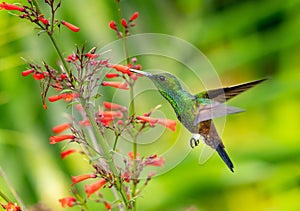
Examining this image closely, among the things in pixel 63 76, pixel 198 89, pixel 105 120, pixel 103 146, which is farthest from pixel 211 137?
pixel 198 89

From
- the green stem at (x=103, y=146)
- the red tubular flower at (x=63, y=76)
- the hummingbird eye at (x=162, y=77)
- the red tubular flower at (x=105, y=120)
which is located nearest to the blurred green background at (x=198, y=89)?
the hummingbird eye at (x=162, y=77)

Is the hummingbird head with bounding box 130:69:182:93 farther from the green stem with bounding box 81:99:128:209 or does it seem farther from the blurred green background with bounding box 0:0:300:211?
the blurred green background with bounding box 0:0:300:211

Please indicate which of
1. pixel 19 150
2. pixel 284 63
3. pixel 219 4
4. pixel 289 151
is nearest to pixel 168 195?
pixel 289 151

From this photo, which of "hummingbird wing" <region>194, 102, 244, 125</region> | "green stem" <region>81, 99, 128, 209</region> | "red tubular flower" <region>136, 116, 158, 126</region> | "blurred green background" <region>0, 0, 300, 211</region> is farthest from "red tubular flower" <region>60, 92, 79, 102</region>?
"blurred green background" <region>0, 0, 300, 211</region>

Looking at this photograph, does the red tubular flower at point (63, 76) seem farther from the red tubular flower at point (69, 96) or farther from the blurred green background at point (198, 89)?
the blurred green background at point (198, 89)

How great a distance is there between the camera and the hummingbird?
220cm

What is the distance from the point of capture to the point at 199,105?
2334 millimetres

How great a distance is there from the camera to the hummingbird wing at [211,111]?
2.13 m

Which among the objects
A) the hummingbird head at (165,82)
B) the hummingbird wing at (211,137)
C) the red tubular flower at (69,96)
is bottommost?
the hummingbird wing at (211,137)

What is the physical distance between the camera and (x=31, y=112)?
6.24 metres

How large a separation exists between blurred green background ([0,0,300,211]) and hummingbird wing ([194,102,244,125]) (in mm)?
2265

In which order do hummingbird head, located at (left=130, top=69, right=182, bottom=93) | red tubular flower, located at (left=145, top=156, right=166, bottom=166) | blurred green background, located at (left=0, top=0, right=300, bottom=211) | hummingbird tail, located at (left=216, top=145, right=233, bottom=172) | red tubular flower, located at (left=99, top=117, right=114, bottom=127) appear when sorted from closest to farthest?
red tubular flower, located at (left=99, top=117, right=114, bottom=127) → red tubular flower, located at (left=145, top=156, right=166, bottom=166) → hummingbird head, located at (left=130, top=69, right=182, bottom=93) → hummingbird tail, located at (left=216, top=145, right=233, bottom=172) → blurred green background, located at (left=0, top=0, right=300, bottom=211)

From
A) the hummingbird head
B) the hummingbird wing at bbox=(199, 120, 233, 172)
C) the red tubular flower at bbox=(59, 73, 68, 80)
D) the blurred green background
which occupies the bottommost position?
the hummingbird wing at bbox=(199, 120, 233, 172)

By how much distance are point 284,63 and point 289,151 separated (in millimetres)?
1999
